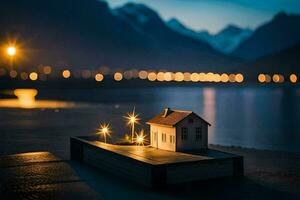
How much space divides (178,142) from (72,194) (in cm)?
577

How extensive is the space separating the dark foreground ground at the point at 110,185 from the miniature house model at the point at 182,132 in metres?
2.25

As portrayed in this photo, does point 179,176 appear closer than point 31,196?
No

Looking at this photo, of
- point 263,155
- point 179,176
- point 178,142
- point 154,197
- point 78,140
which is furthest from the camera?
point 263,155

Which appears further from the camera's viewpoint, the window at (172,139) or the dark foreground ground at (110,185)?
the window at (172,139)

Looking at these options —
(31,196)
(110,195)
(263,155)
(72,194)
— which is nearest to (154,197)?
(110,195)

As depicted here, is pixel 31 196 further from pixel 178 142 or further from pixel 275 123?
pixel 275 123

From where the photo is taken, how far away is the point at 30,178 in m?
21.7

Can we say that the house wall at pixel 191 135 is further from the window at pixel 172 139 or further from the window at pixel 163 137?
the window at pixel 163 137

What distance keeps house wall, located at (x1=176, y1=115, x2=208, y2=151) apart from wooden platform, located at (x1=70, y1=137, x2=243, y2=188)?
637 millimetres

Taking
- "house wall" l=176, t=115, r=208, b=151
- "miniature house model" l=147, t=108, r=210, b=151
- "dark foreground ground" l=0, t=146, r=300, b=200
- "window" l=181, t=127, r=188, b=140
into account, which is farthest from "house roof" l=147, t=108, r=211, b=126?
"dark foreground ground" l=0, t=146, r=300, b=200

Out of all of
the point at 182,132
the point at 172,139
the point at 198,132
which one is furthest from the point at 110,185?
the point at 198,132

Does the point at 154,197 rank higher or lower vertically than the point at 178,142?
lower

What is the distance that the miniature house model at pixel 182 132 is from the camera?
21547 millimetres

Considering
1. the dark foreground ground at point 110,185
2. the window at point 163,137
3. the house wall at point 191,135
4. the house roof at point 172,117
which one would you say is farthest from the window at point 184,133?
the dark foreground ground at point 110,185
